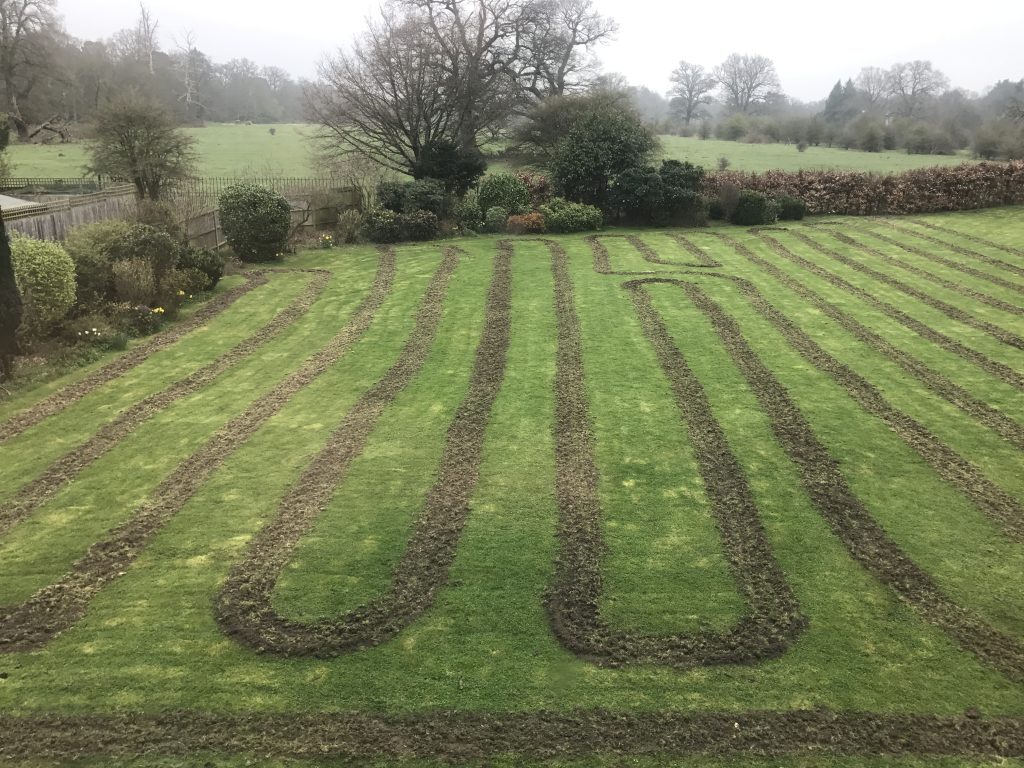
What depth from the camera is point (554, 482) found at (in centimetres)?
962

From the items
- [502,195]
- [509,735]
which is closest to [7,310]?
[509,735]

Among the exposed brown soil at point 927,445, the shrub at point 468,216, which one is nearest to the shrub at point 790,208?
the shrub at point 468,216

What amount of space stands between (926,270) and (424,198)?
1864 cm

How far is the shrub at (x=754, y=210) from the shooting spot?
29.9m

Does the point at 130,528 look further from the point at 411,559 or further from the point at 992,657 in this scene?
the point at 992,657

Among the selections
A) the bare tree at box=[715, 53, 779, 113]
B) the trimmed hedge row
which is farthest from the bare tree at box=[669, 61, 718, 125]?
the trimmed hedge row

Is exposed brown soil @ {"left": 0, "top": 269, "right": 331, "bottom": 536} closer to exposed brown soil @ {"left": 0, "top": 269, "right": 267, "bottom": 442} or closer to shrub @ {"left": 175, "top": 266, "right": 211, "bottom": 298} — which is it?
exposed brown soil @ {"left": 0, "top": 269, "right": 267, "bottom": 442}

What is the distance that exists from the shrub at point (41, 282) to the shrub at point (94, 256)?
3.61 feet

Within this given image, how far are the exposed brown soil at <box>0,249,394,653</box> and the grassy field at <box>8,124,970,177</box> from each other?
27.3 metres

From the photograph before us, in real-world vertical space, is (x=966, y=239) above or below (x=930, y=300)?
above

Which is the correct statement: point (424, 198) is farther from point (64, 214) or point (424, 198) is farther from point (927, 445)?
point (927, 445)

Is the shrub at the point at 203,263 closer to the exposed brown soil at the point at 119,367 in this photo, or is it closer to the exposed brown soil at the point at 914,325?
the exposed brown soil at the point at 119,367

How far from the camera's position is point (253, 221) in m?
22.6

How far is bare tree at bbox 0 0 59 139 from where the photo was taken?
50.0 metres
